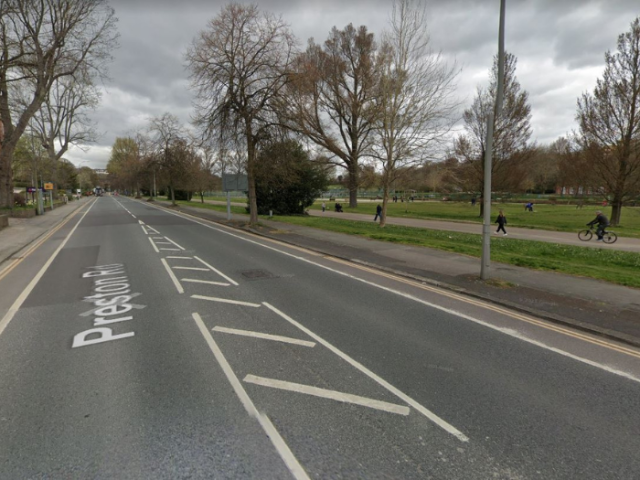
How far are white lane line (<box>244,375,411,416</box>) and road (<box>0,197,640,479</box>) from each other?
0.02 metres

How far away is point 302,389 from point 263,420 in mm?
608

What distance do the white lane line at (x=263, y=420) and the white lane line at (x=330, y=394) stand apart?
19 centimetres

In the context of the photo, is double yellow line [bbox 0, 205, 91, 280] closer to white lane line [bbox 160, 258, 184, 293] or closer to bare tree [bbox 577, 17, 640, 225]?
white lane line [bbox 160, 258, 184, 293]

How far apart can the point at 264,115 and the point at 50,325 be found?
16.1 metres

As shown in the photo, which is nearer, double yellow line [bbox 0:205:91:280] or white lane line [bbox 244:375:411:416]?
white lane line [bbox 244:375:411:416]

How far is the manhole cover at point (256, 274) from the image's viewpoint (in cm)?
862

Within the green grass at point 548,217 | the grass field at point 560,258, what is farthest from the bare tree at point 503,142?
the grass field at point 560,258

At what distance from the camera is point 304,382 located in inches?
146

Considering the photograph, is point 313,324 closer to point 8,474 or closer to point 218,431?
point 218,431

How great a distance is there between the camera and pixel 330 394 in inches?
138

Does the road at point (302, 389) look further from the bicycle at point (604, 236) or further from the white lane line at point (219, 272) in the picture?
the bicycle at point (604, 236)

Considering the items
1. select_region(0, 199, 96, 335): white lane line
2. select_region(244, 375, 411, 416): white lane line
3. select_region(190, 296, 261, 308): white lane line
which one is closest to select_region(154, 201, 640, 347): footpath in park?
select_region(244, 375, 411, 416): white lane line

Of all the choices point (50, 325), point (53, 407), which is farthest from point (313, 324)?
point (50, 325)

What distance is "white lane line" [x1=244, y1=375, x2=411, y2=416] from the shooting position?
3285 millimetres
